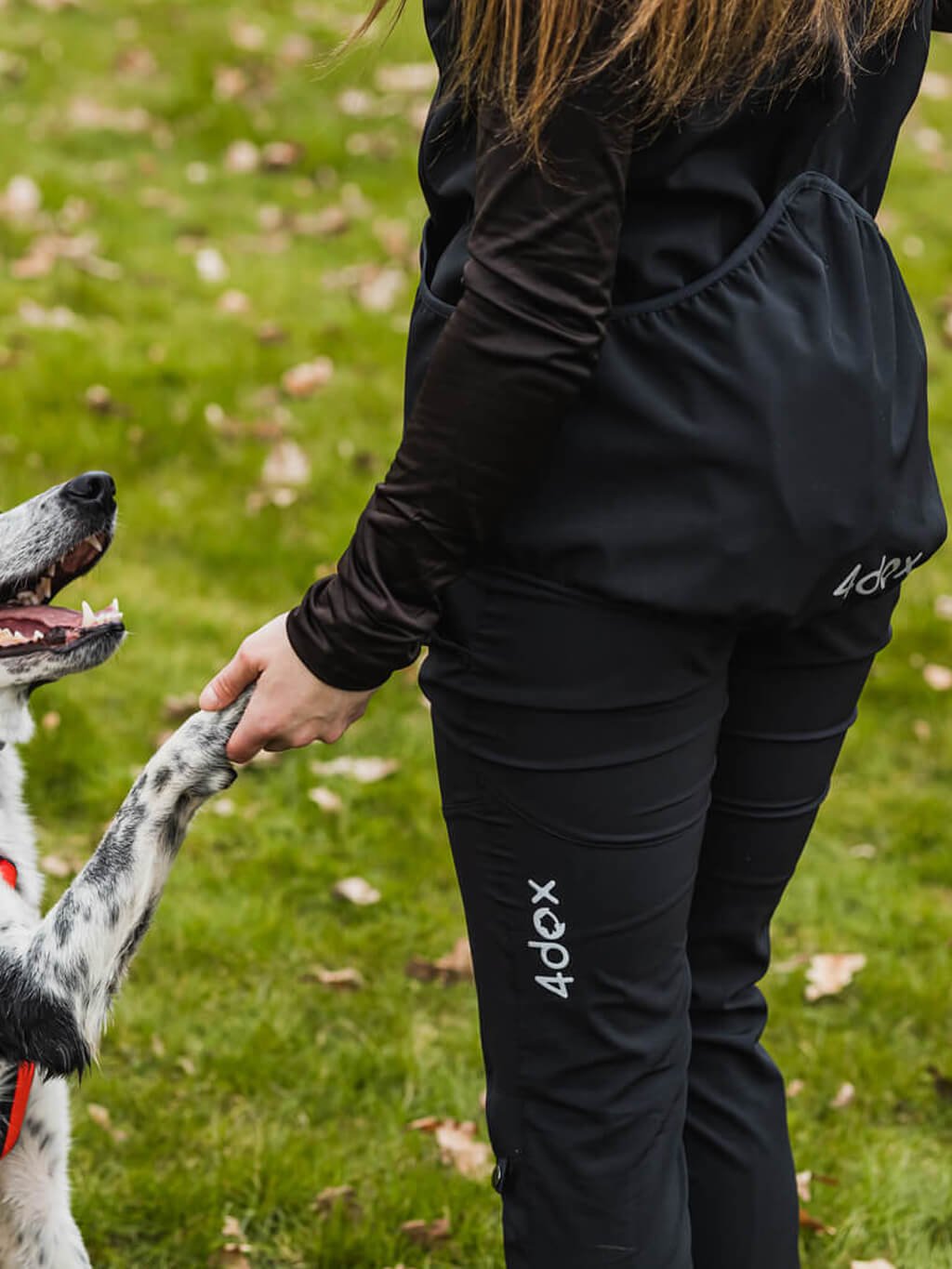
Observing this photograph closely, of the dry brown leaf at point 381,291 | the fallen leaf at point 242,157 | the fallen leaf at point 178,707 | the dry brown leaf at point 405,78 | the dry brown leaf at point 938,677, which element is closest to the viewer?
the fallen leaf at point 178,707

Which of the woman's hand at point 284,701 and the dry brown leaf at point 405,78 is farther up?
the woman's hand at point 284,701

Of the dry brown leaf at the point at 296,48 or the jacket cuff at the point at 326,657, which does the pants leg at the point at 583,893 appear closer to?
the jacket cuff at the point at 326,657

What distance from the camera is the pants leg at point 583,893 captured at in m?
1.82

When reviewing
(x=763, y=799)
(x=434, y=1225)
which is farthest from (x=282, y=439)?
(x=763, y=799)

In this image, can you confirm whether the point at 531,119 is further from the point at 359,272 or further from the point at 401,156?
the point at 401,156

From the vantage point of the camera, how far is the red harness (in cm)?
238

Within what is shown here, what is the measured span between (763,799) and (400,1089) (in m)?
1.71

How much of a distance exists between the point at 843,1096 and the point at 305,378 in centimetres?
389

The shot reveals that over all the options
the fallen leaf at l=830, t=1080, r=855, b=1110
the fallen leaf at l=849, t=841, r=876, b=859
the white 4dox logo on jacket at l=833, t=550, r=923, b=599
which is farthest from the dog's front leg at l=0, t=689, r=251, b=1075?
the fallen leaf at l=849, t=841, r=876, b=859

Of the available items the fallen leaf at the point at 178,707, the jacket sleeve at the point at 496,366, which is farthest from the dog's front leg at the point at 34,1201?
the fallen leaf at the point at 178,707

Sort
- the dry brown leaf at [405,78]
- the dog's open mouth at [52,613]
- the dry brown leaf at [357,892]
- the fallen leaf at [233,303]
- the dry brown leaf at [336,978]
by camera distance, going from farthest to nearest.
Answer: the dry brown leaf at [405,78]
the fallen leaf at [233,303]
the dry brown leaf at [357,892]
the dry brown leaf at [336,978]
the dog's open mouth at [52,613]

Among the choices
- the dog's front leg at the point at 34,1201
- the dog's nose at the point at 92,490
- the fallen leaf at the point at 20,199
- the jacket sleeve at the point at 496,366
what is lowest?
the fallen leaf at the point at 20,199

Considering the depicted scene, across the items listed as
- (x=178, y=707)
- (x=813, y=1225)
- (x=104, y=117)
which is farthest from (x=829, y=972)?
(x=104, y=117)

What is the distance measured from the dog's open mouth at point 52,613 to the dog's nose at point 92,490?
62mm
